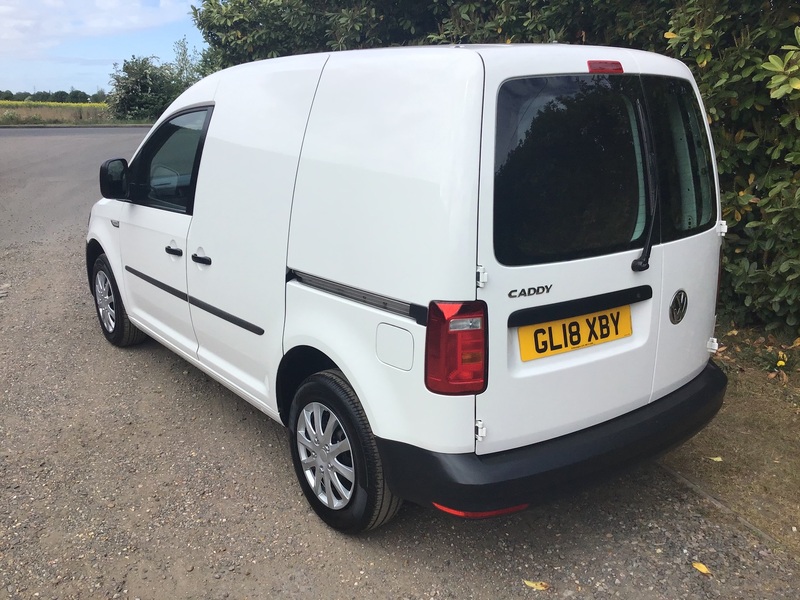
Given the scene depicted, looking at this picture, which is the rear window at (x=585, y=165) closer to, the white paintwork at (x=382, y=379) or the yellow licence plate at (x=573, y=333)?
the yellow licence plate at (x=573, y=333)

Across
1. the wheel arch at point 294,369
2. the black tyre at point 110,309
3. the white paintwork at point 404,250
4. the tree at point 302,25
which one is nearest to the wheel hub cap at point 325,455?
the wheel arch at point 294,369

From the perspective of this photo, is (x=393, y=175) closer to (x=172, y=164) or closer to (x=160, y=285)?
(x=172, y=164)

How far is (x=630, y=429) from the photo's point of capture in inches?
104

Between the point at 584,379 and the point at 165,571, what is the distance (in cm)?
184

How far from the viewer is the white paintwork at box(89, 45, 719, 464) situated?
226 centimetres

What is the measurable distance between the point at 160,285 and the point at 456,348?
96.4 inches

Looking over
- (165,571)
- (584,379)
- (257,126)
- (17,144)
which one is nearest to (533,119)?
(584,379)

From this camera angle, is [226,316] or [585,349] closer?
[585,349]

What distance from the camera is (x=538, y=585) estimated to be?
268cm

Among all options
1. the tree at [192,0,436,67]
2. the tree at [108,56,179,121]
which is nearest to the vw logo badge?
the tree at [192,0,436,67]

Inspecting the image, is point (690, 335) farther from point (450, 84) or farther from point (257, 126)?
point (257, 126)

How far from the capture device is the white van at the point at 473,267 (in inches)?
90.0

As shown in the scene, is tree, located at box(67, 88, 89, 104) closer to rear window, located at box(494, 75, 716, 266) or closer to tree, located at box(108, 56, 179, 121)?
tree, located at box(108, 56, 179, 121)

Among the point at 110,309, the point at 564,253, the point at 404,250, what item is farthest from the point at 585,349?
the point at 110,309
